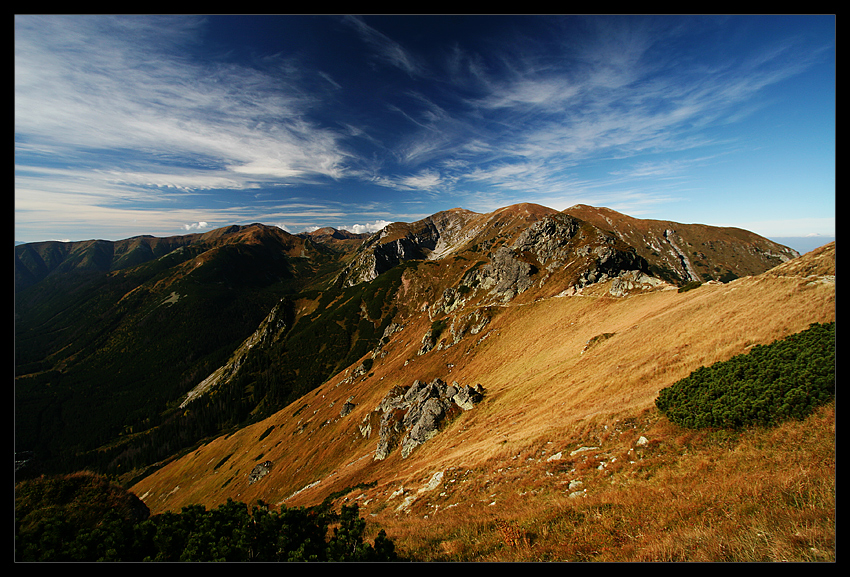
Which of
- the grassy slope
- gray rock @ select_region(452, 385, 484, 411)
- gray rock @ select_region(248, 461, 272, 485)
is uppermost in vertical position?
the grassy slope

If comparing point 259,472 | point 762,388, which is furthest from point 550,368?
point 259,472

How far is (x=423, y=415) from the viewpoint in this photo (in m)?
38.2

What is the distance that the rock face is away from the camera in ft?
119

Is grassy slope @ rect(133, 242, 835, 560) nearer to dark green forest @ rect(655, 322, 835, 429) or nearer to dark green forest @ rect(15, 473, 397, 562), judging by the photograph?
dark green forest @ rect(655, 322, 835, 429)

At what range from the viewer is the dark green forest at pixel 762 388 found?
11594 mm

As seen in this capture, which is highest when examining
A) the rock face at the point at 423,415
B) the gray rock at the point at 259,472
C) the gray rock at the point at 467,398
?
the gray rock at the point at 467,398

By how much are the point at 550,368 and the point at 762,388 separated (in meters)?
24.5

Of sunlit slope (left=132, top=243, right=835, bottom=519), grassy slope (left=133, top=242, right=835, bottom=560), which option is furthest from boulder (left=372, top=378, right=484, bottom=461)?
grassy slope (left=133, top=242, right=835, bottom=560)

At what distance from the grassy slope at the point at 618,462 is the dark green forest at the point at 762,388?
2.66ft

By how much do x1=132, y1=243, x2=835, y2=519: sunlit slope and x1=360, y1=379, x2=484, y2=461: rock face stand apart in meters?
1.62

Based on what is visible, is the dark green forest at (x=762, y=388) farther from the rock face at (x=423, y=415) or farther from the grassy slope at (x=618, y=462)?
the rock face at (x=423, y=415)

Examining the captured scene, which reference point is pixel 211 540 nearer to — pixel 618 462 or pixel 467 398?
pixel 618 462

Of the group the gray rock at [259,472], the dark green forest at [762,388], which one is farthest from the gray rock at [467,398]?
the gray rock at [259,472]
